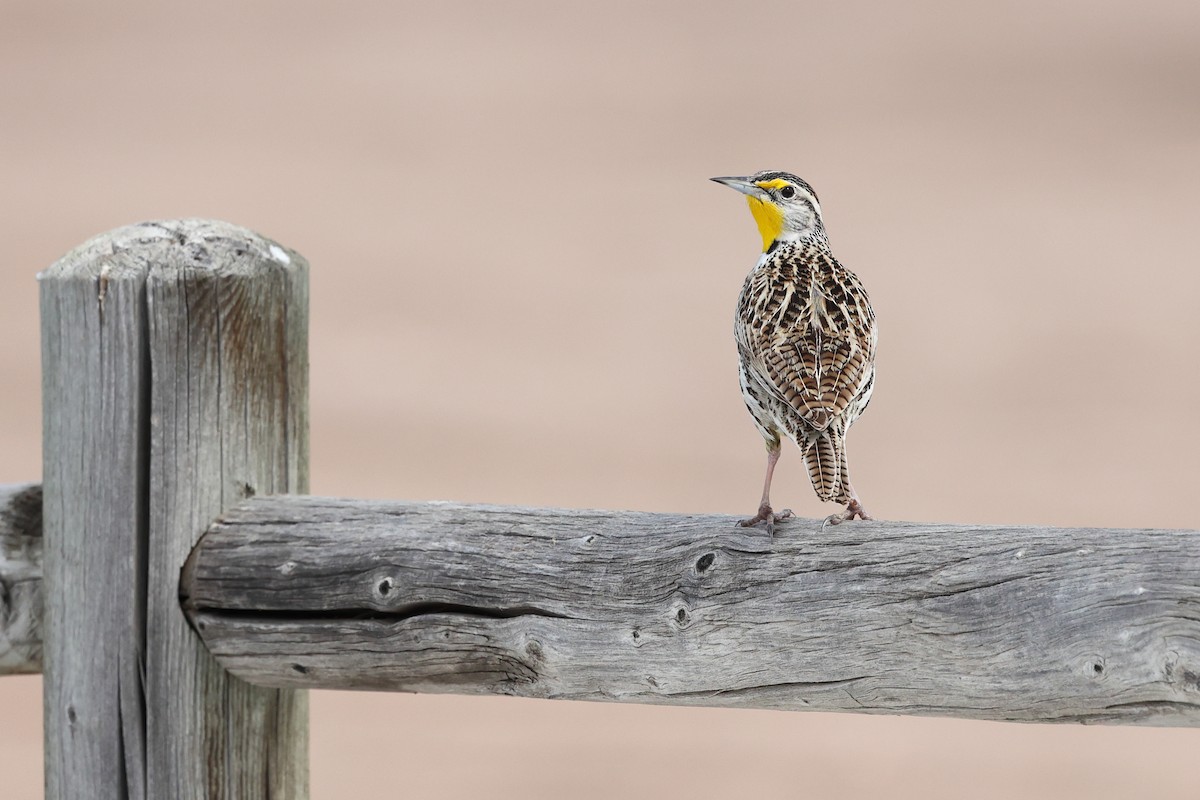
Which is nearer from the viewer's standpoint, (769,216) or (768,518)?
(768,518)

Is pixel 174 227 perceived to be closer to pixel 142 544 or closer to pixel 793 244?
pixel 142 544

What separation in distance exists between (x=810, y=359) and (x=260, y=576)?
3.89ft

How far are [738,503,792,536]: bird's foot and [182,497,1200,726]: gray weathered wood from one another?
0.09ft

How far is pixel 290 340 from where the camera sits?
2305 mm

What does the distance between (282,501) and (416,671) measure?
320 millimetres

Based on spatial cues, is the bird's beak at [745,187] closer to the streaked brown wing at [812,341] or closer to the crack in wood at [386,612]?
the streaked brown wing at [812,341]

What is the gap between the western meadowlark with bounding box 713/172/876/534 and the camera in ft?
9.36

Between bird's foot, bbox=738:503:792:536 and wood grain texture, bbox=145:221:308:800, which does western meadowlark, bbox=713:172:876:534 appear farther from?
wood grain texture, bbox=145:221:308:800

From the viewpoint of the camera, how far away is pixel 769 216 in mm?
3938

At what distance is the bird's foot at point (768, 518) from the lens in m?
2.12

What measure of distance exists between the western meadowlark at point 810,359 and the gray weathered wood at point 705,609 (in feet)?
2.08

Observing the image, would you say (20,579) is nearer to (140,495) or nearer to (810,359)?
(140,495)

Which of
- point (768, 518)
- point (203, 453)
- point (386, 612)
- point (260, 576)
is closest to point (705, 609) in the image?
point (768, 518)

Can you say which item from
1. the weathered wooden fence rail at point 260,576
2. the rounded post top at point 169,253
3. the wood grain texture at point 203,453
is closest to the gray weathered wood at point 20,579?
the weathered wooden fence rail at point 260,576
